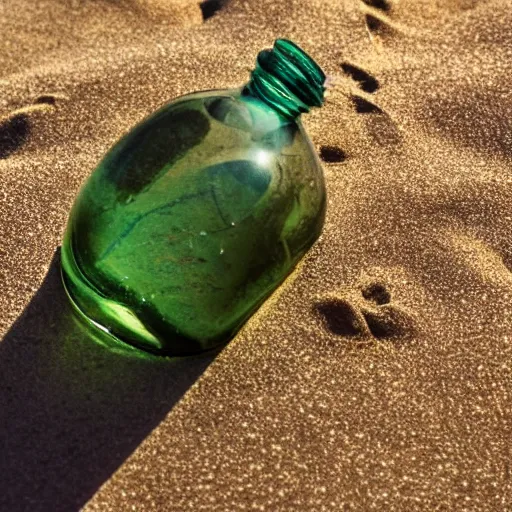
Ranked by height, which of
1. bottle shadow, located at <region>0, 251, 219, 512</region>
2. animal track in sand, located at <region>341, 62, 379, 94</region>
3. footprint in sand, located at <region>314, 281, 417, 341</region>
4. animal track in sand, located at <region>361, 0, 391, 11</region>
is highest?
animal track in sand, located at <region>361, 0, 391, 11</region>

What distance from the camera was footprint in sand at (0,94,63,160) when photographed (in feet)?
4.99

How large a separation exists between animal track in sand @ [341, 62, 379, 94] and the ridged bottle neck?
0.62 metres

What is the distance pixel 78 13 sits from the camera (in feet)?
5.92

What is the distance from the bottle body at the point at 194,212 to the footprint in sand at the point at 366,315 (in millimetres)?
175

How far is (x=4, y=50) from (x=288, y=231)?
93 centimetres

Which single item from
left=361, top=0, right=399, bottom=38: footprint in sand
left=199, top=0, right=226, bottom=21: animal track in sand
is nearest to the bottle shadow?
left=199, top=0, right=226, bottom=21: animal track in sand

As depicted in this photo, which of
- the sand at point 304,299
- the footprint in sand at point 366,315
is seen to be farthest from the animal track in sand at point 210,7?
the footprint in sand at point 366,315

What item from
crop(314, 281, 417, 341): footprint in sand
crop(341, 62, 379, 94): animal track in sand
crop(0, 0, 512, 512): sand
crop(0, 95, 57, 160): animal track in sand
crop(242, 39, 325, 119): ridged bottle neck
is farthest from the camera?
crop(341, 62, 379, 94): animal track in sand

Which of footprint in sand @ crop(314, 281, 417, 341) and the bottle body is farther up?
the bottle body

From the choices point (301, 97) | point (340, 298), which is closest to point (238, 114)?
point (301, 97)

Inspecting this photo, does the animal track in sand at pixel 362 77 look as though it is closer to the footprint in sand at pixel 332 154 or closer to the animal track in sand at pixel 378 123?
the animal track in sand at pixel 378 123

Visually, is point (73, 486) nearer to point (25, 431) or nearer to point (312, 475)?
point (25, 431)

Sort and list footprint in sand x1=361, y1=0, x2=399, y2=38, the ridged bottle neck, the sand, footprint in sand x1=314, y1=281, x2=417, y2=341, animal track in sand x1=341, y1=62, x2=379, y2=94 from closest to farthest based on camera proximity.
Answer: the ridged bottle neck, the sand, footprint in sand x1=314, y1=281, x2=417, y2=341, animal track in sand x1=341, y1=62, x2=379, y2=94, footprint in sand x1=361, y1=0, x2=399, y2=38

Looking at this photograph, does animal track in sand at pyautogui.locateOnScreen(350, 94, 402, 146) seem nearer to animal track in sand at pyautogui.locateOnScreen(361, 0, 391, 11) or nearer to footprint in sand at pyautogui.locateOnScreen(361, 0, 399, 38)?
footprint in sand at pyautogui.locateOnScreen(361, 0, 399, 38)
